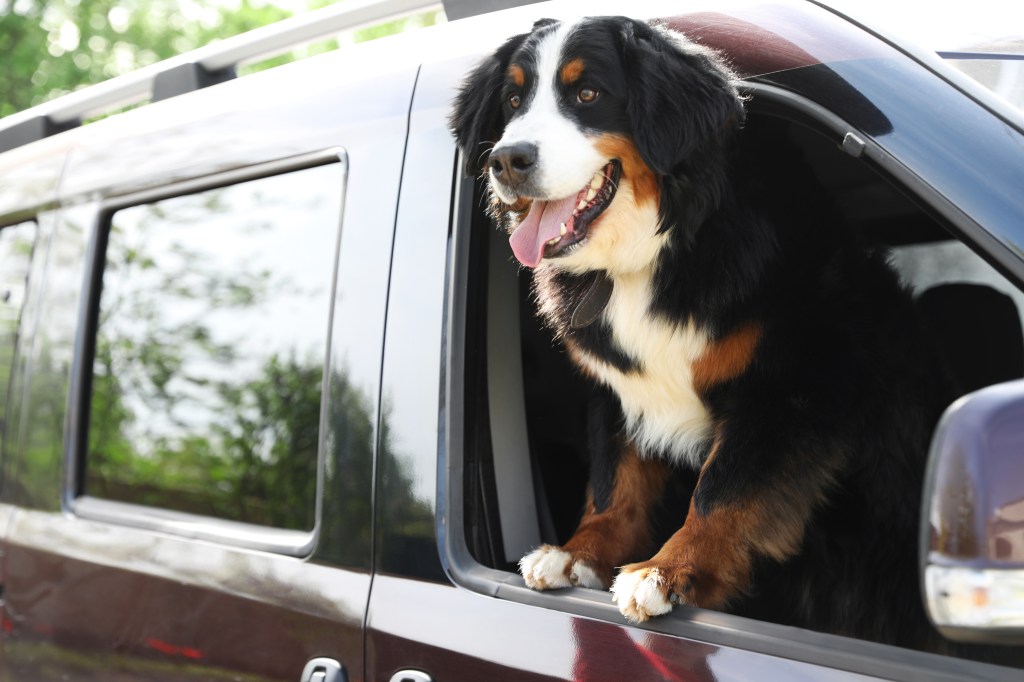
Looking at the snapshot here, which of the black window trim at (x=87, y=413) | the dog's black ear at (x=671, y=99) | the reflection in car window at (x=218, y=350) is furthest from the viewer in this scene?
the reflection in car window at (x=218, y=350)

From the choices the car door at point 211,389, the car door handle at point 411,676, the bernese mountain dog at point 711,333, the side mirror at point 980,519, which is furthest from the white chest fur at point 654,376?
the side mirror at point 980,519

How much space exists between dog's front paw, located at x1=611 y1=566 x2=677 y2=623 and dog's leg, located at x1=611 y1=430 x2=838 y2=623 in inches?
8.2

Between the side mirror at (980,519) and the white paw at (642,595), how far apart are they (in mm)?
641

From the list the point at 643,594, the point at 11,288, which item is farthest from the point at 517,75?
the point at 11,288

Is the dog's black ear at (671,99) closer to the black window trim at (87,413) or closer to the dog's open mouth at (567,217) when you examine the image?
the dog's open mouth at (567,217)

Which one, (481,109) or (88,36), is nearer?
(481,109)

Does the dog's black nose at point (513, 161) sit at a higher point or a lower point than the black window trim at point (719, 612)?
higher

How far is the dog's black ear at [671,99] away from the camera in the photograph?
73.6 inches

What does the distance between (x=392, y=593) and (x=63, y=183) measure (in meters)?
1.64

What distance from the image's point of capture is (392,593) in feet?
5.79

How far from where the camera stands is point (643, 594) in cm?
159

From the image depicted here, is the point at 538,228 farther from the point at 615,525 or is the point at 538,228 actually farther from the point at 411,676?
the point at 411,676

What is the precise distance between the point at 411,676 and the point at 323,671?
0.21 meters

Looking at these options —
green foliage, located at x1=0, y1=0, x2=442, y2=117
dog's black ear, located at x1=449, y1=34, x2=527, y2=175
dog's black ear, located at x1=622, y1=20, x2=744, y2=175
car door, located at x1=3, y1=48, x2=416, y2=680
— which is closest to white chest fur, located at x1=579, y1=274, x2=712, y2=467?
dog's black ear, located at x1=622, y1=20, x2=744, y2=175
